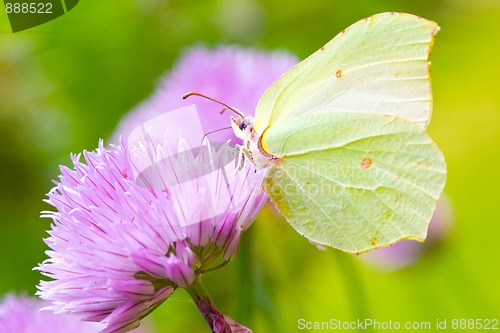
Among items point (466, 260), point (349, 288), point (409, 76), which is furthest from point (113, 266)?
point (466, 260)

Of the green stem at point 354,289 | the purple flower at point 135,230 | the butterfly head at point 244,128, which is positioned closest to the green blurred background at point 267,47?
the green stem at point 354,289

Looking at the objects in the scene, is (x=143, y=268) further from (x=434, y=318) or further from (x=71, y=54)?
(x=71, y=54)

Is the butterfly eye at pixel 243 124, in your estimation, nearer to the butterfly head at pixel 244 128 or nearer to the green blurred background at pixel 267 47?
the butterfly head at pixel 244 128

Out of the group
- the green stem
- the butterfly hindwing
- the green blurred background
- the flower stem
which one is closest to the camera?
the flower stem

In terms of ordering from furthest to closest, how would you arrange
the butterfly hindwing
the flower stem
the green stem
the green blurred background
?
1. the green blurred background
2. the green stem
3. the butterfly hindwing
4. the flower stem

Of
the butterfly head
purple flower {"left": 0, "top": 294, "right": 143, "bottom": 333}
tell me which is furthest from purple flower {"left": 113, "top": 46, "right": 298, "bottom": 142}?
purple flower {"left": 0, "top": 294, "right": 143, "bottom": 333}

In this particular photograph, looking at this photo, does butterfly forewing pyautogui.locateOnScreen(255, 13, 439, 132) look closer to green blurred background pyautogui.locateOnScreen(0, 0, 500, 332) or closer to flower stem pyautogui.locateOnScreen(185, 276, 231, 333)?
flower stem pyautogui.locateOnScreen(185, 276, 231, 333)
